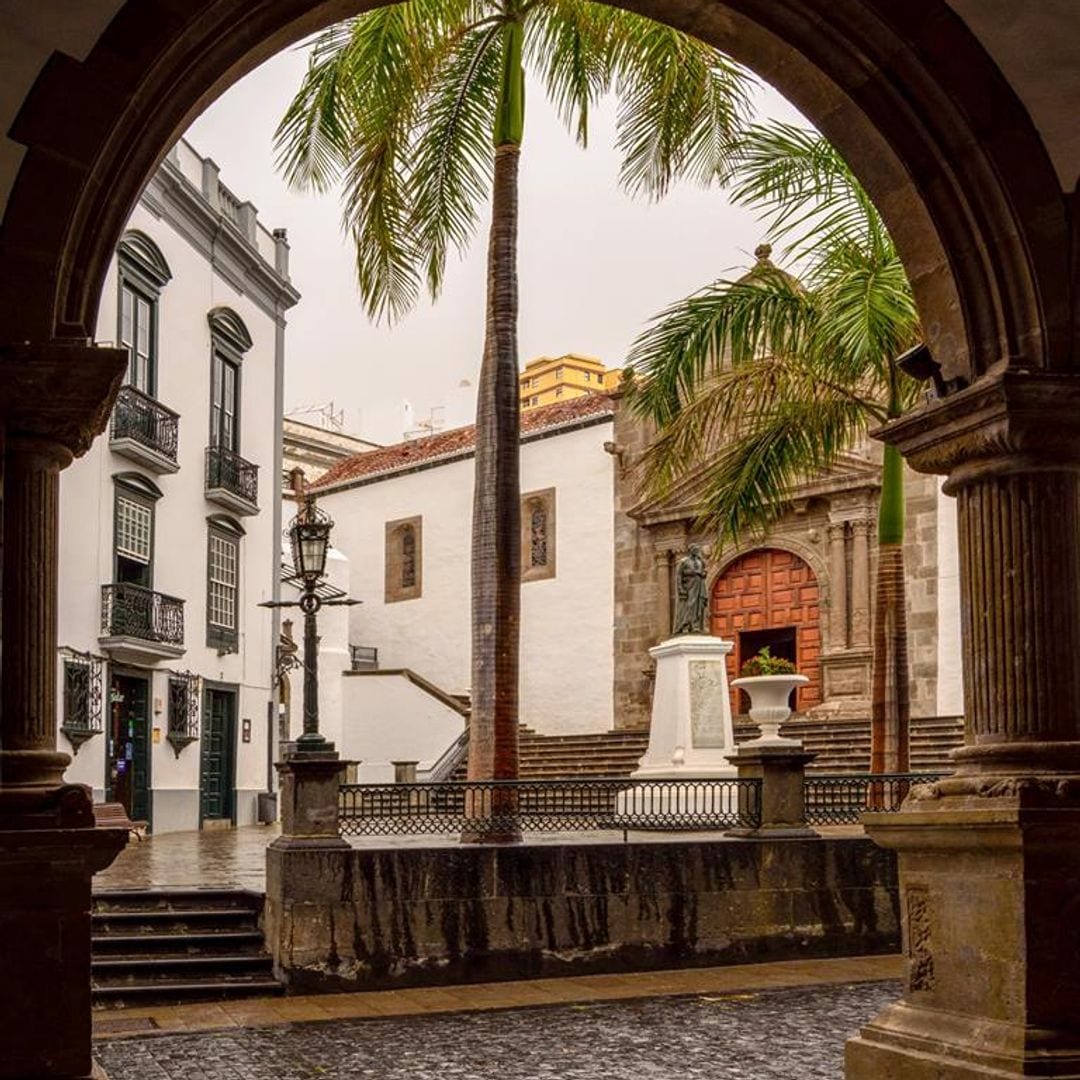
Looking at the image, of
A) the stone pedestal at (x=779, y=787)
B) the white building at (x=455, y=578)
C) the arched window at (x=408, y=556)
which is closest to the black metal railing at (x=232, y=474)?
the white building at (x=455, y=578)

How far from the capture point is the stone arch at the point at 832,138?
461 cm

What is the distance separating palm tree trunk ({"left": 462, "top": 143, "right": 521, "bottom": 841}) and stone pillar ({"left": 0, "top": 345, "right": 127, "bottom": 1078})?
755 centimetres

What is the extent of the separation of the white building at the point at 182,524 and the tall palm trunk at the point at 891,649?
880 centimetres

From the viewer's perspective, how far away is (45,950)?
4465mm

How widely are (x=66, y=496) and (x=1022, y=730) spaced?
1454 centimetres

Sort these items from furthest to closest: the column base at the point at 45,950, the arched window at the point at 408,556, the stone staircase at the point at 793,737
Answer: the arched window at the point at 408,556 → the stone staircase at the point at 793,737 → the column base at the point at 45,950

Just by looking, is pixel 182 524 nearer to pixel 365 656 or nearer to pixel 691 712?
pixel 691 712

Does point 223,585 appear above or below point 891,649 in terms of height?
above

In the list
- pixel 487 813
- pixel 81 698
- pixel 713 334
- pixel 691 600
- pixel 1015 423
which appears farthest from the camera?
pixel 81 698

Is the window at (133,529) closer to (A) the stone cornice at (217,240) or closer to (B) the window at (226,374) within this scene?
(B) the window at (226,374)

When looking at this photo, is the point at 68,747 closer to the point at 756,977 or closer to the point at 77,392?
the point at 756,977

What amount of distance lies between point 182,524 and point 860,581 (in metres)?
9.84

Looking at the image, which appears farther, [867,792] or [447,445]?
[447,445]

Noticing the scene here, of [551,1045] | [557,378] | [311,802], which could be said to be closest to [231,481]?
[311,802]
